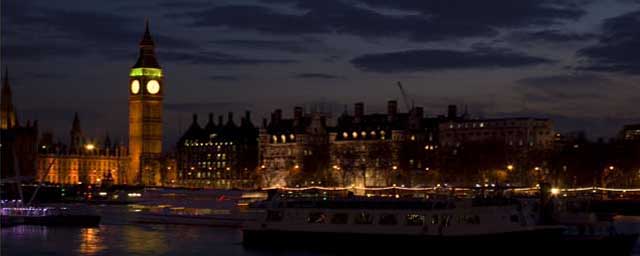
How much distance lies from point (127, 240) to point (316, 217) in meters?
9.67

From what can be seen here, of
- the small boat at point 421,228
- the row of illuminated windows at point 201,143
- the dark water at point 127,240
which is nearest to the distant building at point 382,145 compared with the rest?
the row of illuminated windows at point 201,143

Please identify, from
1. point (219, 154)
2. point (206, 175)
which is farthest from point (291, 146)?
point (206, 175)

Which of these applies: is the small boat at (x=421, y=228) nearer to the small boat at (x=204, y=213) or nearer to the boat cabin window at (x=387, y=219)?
the boat cabin window at (x=387, y=219)

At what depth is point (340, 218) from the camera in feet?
159

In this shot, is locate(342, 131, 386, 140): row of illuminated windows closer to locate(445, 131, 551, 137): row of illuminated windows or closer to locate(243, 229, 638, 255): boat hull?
locate(445, 131, 551, 137): row of illuminated windows

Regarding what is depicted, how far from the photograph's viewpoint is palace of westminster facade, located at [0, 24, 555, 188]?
4808 inches

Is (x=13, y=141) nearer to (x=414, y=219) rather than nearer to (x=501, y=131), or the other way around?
(x=501, y=131)

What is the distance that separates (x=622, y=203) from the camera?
255 ft

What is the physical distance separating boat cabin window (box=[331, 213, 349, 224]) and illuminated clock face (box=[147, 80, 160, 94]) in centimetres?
11499

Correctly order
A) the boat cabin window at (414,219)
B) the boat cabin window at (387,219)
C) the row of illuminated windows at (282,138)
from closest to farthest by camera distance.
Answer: the boat cabin window at (414,219), the boat cabin window at (387,219), the row of illuminated windows at (282,138)

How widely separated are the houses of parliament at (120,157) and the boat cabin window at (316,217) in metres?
105

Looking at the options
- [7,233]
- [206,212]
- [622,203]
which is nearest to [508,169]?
[622,203]

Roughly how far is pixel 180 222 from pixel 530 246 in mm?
24273

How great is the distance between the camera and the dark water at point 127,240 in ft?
159
